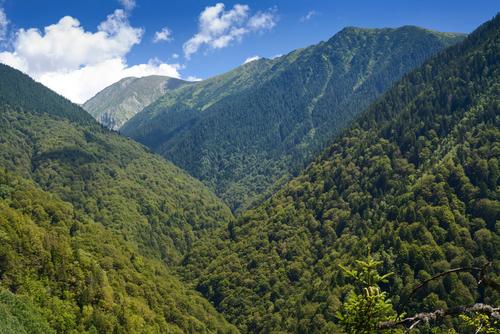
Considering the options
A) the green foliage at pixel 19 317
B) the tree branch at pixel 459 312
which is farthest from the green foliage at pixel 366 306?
the green foliage at pixel 19 317

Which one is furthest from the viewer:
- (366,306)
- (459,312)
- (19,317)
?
(19,317)

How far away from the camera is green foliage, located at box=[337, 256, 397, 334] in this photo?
47.1ft

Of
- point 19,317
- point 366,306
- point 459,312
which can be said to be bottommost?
point 19,317

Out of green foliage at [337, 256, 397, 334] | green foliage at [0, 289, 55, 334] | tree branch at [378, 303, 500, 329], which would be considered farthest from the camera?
green foliage at [0, 289, 55, 334]

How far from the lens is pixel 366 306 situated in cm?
1452

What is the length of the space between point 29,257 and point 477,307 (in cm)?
14387

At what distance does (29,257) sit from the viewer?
134 meters

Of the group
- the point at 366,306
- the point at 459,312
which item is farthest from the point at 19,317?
the point at 459,312

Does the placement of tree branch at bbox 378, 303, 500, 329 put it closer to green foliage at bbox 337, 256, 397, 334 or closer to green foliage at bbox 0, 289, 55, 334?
green foliage at bbox 337, 256, 397, 334

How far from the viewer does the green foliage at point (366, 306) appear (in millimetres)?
14344

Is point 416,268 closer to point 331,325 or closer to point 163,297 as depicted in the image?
point 331,325

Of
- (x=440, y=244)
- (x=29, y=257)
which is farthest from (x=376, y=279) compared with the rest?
(x=440, y=244)

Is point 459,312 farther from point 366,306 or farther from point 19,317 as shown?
point 19,317

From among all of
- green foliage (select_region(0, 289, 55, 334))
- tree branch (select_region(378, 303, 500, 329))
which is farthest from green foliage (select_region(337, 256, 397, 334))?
green foliage (select_region(0, 289, 55, 334))
